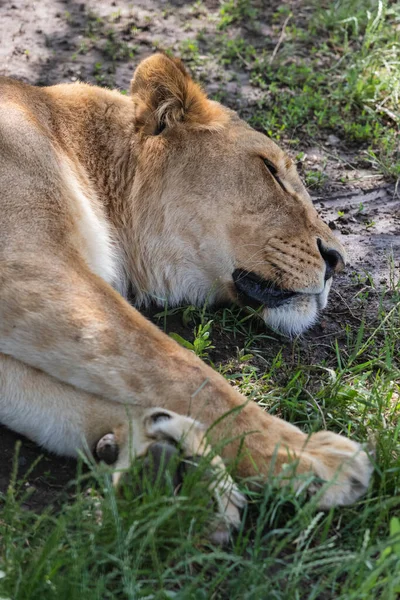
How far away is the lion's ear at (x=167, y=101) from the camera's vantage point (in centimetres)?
345

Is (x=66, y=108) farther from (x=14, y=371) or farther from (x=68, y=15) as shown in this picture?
(x=68, y=15)

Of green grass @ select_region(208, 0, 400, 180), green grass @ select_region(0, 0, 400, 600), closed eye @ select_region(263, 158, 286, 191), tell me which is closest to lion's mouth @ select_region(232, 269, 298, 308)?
green grass @ select_region(0, 0, 400, 600)

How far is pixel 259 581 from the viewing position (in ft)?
6.64

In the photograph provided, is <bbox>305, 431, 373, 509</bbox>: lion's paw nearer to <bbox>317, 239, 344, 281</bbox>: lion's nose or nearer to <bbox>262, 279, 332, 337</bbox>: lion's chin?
<bbox>262, 279, 332, 337</bbox>: lion's chin

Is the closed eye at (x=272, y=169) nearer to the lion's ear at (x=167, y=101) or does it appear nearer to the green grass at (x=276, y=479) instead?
the lion's ear at (x=167, y=101)

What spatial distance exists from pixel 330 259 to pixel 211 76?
2.27m

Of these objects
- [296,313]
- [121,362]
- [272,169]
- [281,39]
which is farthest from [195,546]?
[281,39]

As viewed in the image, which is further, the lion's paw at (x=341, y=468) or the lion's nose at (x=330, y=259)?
the lion's nose at (x=330, y=259)

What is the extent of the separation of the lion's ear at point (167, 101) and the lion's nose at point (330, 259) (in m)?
0.69

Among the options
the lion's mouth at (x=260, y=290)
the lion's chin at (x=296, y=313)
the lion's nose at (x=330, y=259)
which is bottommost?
the lion's chin at (x=296, y=313)

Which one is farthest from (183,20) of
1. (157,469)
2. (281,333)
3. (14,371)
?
(157,469)

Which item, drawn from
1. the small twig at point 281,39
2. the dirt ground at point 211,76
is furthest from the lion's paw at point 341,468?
the small twig at point 281,39

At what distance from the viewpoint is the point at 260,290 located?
3361 mm

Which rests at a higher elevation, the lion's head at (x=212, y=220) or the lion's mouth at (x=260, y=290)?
the lion's head at (x=212, y=220)
